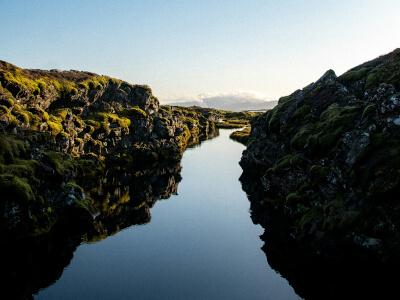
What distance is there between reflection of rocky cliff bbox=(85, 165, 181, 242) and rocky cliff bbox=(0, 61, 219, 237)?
4410 millimetres

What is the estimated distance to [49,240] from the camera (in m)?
39.4

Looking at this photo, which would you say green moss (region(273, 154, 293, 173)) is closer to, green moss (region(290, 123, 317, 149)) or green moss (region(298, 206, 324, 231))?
green moss (region(290, 123, 317, 149))

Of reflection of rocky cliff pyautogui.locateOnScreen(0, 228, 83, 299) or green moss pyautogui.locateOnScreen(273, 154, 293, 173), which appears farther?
green moss pyautogui.locateOnScreen(273, 154, 293, 173)

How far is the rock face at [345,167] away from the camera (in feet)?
97.9

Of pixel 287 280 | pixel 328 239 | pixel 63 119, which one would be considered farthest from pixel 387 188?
pixel 63 119

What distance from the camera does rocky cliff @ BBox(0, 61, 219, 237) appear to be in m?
41.4

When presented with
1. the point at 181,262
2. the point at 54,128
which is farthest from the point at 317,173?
the point at 54,128

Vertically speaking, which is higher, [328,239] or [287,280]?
[328,239]

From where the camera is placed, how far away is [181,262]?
34812 millimetres

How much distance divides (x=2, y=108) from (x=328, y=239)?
58.7 m

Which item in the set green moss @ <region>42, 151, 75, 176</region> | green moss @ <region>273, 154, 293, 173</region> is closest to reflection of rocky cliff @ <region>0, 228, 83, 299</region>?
green moss @ <region>42, 151, 75, 176</region>

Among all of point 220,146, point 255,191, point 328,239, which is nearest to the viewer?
point 328,239

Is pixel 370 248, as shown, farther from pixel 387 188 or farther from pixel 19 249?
pixel 19 249

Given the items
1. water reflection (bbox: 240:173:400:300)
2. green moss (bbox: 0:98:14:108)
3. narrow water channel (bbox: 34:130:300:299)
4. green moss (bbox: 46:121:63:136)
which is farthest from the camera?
green moss (bbox: 46:121:63:136)
